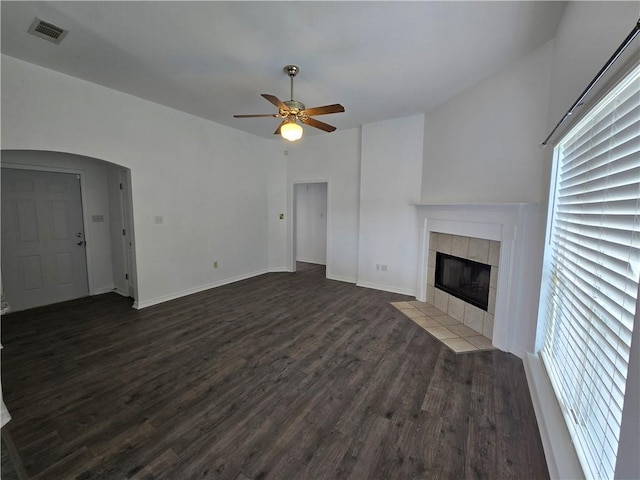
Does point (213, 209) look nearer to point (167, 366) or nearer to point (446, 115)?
point (167, 366)

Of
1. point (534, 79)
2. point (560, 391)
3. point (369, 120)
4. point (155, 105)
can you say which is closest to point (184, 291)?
point (155, 105)

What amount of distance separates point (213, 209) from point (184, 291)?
154 centimetres

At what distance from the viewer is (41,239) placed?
401cm

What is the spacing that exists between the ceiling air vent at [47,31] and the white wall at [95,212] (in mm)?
2209

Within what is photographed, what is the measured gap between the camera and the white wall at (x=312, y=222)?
7105mm

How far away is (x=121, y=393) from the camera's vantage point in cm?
216

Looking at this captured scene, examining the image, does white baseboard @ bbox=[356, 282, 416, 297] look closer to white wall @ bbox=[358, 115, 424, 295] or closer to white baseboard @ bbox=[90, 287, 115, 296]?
white wall @ bbox=[358, 115, 424, 295]

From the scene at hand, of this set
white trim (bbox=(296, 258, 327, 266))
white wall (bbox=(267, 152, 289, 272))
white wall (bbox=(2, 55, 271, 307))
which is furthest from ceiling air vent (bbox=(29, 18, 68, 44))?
white trim (bbox=(296, 258, 327, 266))

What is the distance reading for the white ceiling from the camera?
206cm

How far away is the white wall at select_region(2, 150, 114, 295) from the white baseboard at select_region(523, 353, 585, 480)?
20.0 ft

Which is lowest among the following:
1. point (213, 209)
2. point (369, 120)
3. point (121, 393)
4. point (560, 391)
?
point (121, 393)

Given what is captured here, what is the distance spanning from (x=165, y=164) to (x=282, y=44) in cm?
273

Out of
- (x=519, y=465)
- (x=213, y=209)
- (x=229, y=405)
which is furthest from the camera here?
(x=213, y=209)

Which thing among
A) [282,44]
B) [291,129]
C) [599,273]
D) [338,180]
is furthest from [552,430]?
[338,180]
